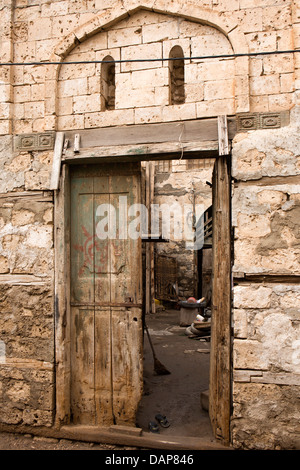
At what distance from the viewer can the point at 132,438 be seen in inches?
142

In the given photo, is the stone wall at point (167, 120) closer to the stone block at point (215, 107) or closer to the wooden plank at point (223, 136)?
the stone block at point (215, 107)

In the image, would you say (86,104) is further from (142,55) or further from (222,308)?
(222,308)

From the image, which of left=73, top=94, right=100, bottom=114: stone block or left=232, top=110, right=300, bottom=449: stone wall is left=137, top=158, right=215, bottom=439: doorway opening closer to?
left=232, top=110, right=300, bottom=449: stone wall

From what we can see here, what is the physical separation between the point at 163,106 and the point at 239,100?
0.72 metres

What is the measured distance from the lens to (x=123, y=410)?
384cm

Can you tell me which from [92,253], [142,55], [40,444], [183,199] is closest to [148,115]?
[142,55]

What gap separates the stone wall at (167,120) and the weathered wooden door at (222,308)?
0.14m

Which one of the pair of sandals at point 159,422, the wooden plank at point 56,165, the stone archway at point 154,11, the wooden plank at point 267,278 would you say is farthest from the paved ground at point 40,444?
the stone archway at point 154,11

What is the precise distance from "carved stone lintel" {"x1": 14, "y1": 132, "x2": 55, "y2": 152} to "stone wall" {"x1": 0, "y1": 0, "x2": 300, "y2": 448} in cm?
6

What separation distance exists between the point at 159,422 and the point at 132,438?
24.2 inches

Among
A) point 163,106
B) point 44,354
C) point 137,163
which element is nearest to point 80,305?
point 44,354

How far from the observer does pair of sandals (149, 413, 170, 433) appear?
12.8ft

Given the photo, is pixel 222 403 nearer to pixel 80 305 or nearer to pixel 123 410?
pixel 123 410

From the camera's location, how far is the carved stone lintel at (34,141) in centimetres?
386
